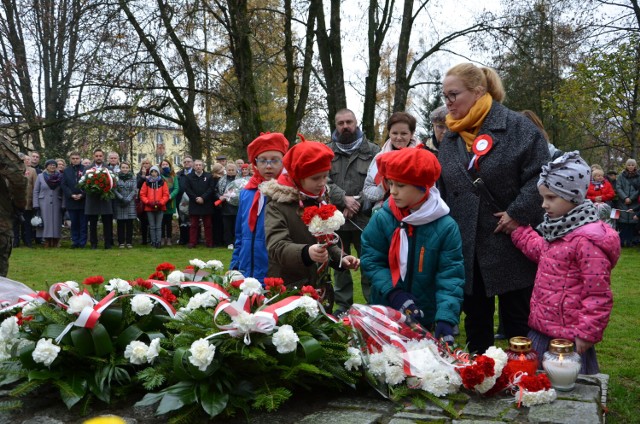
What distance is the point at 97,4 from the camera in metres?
15.7

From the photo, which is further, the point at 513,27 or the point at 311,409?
the point at 513,27

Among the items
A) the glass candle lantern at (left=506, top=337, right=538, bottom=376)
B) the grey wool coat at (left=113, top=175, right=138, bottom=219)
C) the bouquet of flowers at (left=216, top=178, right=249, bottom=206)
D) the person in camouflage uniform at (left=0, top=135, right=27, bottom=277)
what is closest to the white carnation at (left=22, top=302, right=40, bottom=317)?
the glass candle lantern at (left=506, top=337, right=538, bottom=376)

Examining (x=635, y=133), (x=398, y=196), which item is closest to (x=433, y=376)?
(x=398, y=196)

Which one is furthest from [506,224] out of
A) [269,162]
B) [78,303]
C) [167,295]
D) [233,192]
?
[233,192]

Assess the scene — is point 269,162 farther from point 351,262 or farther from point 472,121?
point 472,121

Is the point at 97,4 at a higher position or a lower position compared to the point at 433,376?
higher

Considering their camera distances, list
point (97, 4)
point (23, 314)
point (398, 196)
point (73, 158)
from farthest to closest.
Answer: point (97, 4) → point (73, 158) → point (398, 196) → point (23, 314)

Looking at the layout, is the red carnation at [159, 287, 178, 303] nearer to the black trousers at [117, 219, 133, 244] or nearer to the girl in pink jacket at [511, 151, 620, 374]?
the girl in pink jacket at [511, 151, 620, 374]

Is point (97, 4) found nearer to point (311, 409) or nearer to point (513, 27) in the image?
point (513, 27)

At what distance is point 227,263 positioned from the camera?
1116 cm

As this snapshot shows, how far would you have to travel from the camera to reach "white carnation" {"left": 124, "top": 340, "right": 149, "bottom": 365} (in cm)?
288

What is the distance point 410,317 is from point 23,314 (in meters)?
2.00

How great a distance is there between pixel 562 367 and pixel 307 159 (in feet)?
6.22

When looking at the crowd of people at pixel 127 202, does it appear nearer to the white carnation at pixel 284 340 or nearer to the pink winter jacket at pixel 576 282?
the pink winter jacket at pixel 576 282
